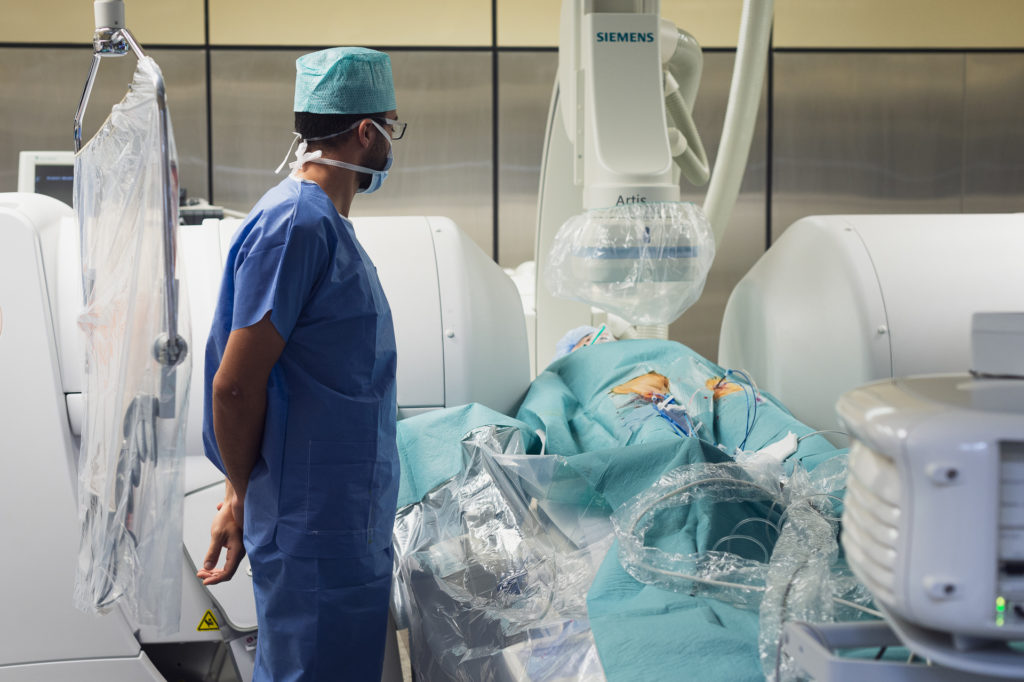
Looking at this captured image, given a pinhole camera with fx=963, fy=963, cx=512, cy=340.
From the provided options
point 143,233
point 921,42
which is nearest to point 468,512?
point 143,233

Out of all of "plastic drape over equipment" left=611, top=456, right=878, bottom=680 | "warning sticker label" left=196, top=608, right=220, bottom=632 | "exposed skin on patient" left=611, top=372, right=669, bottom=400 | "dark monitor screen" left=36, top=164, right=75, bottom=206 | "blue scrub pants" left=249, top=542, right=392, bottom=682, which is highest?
"dark monitor screen" left=36, top=164, right=75, bottom=206

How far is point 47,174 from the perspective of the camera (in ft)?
9.99

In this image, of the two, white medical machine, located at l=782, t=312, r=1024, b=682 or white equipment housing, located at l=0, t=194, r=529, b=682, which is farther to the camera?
white equipment housing, located at l=0, t=194, r=529, b=682

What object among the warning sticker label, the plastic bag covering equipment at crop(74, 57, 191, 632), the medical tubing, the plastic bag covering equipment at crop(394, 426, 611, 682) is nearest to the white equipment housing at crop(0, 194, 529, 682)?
the warning sticker label

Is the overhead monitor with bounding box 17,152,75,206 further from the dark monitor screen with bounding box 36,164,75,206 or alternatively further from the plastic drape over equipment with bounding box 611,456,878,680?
the plastic drape over equipment with bounding box 611,456,878,680

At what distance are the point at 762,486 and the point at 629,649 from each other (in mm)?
438

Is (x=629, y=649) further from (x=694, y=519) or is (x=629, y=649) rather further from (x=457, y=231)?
(x=457, y=231)

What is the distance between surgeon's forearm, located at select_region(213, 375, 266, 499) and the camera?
125cm

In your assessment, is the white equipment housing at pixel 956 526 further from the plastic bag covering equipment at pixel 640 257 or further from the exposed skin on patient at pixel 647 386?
the exposed skin on patient at pixel 647 386

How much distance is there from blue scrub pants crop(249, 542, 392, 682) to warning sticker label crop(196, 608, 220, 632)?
46cm

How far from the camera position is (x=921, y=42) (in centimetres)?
405

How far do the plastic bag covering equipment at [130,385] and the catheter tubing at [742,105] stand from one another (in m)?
1.14

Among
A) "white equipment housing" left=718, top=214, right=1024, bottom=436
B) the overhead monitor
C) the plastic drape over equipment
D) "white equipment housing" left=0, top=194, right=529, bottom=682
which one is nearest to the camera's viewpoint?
the plastic drape over equipment

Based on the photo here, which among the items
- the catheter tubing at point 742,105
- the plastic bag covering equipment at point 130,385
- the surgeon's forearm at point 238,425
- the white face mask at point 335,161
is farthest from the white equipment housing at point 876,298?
the plastic bag covering equipment at point 130,385
